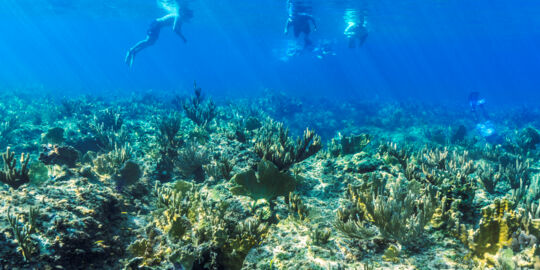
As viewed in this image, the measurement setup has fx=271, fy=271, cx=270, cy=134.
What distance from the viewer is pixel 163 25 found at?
2233cm

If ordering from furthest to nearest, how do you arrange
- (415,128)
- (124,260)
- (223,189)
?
(415,128) → (223,189) → (124,260)

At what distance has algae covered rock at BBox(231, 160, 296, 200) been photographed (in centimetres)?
400

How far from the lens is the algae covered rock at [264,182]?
4.00m

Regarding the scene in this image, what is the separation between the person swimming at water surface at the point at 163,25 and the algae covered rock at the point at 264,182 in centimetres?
1726

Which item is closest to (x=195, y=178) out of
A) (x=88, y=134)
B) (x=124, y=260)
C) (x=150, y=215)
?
(x=150, y=215)

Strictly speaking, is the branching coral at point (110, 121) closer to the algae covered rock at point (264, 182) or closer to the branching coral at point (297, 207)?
the algae covered rock at point (264, 182)

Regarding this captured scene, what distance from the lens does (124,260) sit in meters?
2.90

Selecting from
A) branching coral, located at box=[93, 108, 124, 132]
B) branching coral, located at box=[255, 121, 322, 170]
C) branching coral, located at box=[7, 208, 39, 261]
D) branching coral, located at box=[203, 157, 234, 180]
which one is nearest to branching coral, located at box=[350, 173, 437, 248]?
branching coral, located at box=[255, 121, 322, 170]

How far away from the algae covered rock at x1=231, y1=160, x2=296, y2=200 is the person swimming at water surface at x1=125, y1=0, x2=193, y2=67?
17.3m

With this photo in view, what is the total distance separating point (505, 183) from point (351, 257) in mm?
4715

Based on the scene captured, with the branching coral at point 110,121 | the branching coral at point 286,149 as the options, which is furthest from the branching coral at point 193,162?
the branching coral at point 110,121

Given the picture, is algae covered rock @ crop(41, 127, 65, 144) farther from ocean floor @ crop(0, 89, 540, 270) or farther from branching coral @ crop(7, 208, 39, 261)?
branching coral @ crop(7, 208, 39, 261)

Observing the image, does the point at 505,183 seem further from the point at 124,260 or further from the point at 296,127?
the point at 296,127

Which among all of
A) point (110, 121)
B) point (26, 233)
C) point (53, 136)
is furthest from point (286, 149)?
point (110, 121)
